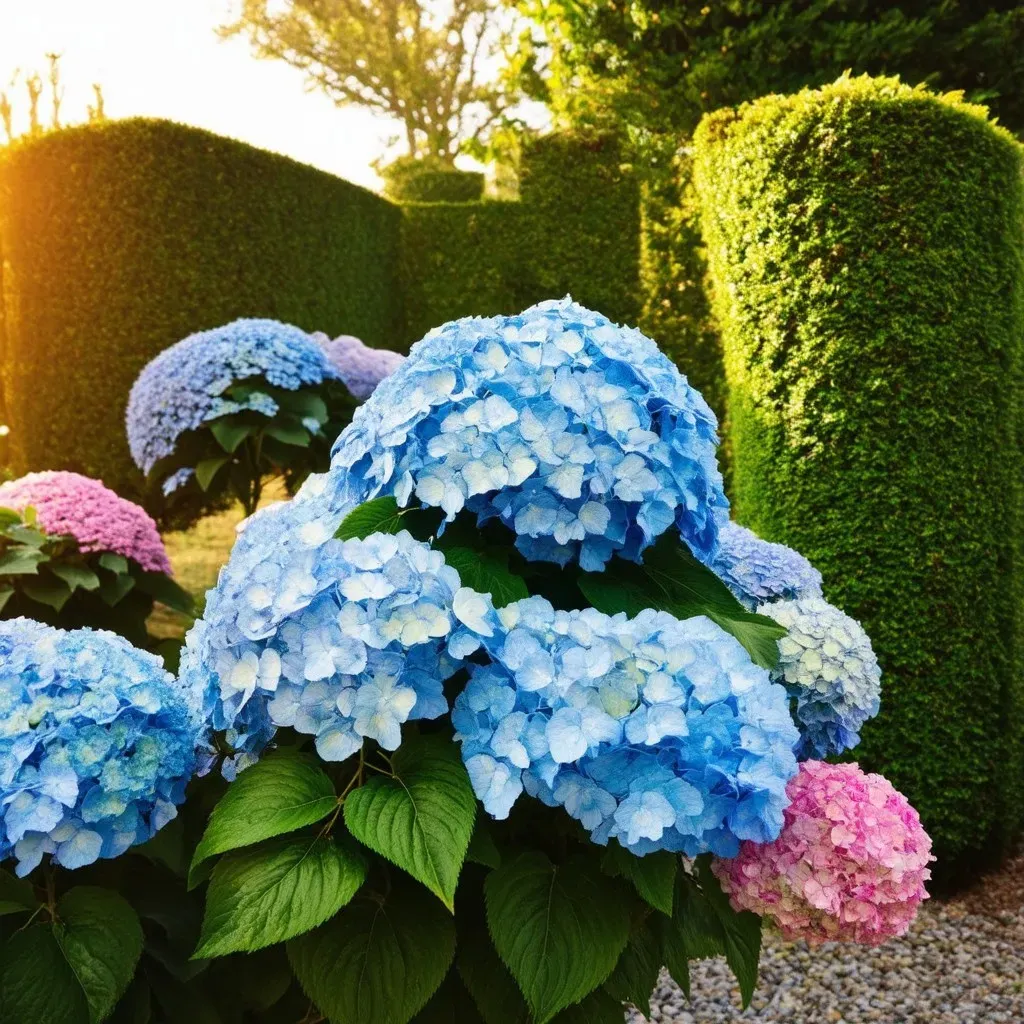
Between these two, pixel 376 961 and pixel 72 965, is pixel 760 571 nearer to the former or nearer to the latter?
pixel 376 961

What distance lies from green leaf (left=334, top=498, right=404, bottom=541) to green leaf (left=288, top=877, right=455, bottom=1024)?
16.4 inches

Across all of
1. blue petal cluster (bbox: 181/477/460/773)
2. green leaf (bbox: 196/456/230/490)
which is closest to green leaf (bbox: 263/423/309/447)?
green leaf (bbox: 196/456/230/490)

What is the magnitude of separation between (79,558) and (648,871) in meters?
2.88

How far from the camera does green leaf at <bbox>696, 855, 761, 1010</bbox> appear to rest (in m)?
1.16

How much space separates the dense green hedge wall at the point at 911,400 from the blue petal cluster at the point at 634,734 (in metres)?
2.82

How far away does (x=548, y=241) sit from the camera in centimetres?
717

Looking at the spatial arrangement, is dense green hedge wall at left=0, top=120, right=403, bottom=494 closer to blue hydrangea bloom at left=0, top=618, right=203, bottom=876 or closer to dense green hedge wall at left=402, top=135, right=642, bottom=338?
dense green hedge wall at left=402, top=135, right=642, bottom=338

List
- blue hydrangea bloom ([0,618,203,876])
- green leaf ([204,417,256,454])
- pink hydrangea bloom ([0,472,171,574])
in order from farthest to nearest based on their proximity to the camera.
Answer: green leaf ([204,417,256,454]) < pink hydrangea bloom ([0,472,171,574]) < blue hydrangea bloom ([0,618,203,876])

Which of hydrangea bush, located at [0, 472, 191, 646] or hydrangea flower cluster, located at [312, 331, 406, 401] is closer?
hydrangea bush, located at [0, 472, 191, 646]

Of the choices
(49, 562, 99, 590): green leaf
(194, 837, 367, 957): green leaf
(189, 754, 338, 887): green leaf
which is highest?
(189, 754, 338, 887): green leaf

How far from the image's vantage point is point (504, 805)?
87 centimetres

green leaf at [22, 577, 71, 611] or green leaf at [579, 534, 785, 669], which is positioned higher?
green leaf at [579, 534, 785, 669]

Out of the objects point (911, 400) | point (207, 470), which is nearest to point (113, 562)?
point (207, 470)

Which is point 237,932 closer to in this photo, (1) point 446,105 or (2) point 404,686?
(2) point 404,686
